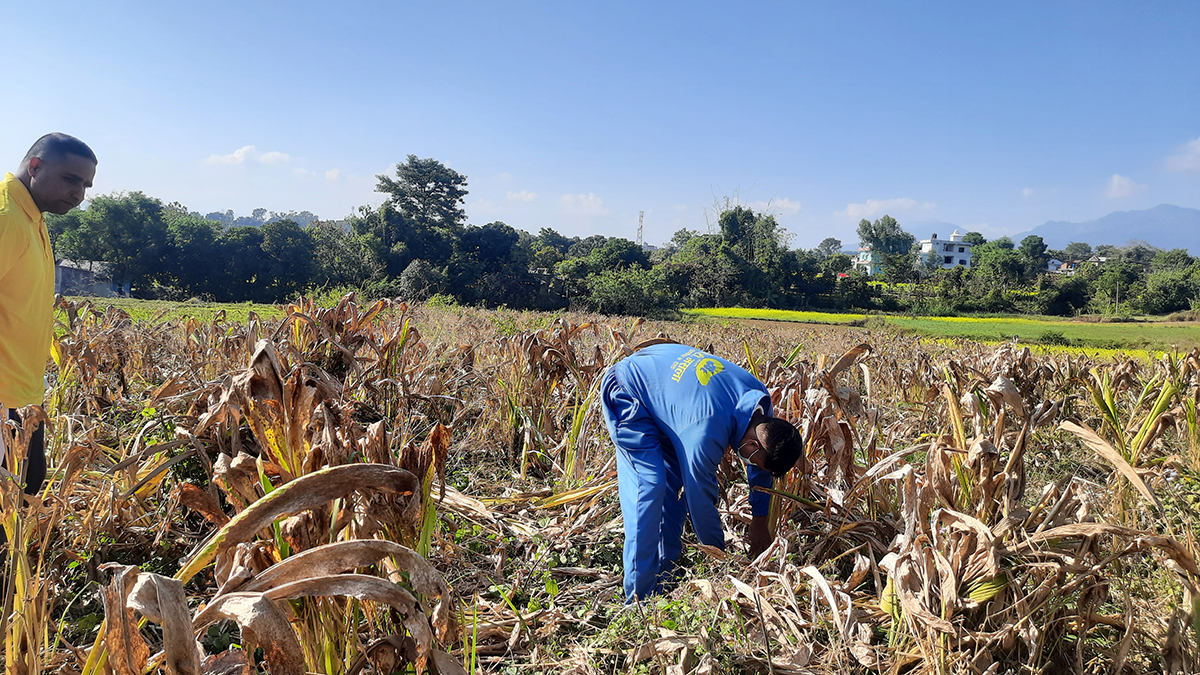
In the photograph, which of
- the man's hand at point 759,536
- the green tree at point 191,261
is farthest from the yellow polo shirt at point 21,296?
the green tree at point 191,261

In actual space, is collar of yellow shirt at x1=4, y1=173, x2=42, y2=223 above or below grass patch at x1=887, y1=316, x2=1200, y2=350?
above

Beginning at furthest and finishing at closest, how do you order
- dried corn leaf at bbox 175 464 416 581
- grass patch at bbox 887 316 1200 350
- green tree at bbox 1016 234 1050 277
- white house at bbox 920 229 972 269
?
white house at bbox 920 229 972 269 < green tree at bbox 1016 234 1050 277 < grass patch at bbox 887 316 1200 350 < dried corn leaf at bbox 175 464 416 581

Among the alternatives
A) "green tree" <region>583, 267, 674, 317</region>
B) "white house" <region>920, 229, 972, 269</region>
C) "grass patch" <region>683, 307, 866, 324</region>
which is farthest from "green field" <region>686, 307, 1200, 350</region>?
"white house" <region>920, 229, 972, 269</region>

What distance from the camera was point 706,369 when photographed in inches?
110

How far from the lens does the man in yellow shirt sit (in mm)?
2189

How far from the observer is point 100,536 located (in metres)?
2.52

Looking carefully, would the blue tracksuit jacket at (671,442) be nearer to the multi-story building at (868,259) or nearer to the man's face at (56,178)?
the man's face at (56,178)

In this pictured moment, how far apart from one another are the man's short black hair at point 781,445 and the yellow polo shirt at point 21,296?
284 cm

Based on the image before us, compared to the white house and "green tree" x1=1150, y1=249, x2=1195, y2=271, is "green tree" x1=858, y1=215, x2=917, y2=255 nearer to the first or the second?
the white house

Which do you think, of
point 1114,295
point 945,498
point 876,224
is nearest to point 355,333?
point 945,498

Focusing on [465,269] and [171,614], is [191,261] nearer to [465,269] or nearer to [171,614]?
[465,269]

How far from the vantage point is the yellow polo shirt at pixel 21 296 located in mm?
2170

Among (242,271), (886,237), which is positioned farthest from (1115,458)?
(886,237)

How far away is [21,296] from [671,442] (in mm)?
2684
